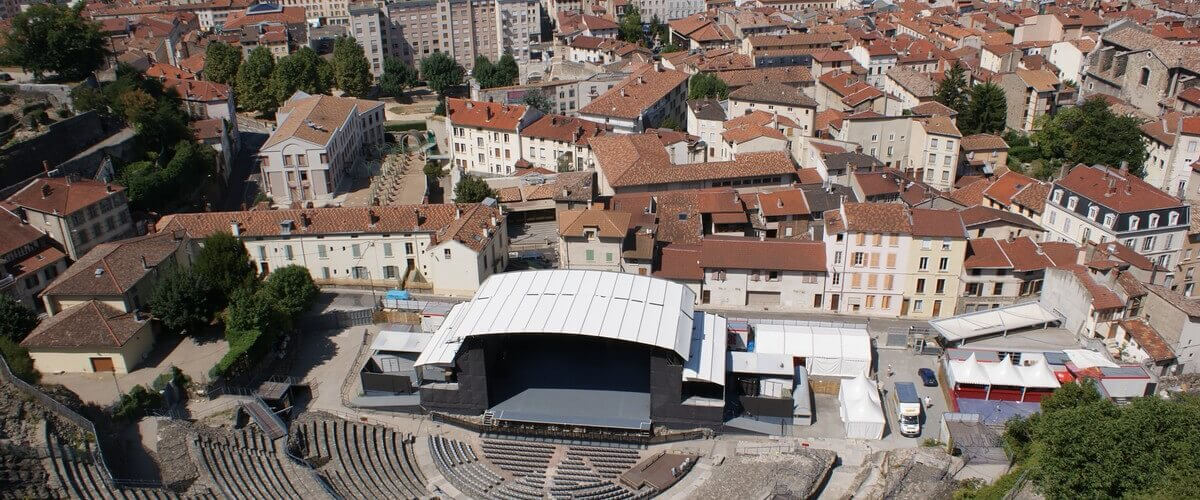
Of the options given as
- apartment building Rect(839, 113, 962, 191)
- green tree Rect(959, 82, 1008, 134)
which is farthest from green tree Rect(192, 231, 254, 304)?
green tree Rect(959, 82, 1008, 134)

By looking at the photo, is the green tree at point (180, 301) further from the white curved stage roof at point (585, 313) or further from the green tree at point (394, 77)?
the green tree at point (394, 77)

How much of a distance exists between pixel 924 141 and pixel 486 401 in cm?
4130

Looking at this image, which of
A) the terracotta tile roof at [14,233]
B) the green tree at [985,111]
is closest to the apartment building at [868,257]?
the green tree at [985,111]

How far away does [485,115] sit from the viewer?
233ft

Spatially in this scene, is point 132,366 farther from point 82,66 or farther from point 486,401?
point 82,66

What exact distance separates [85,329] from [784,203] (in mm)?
39556

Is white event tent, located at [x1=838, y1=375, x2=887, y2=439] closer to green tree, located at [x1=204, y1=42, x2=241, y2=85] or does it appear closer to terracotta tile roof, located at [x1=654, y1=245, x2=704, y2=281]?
terracotta tile roof, located at [x1=654, y1=245, x2=704, y2=281]

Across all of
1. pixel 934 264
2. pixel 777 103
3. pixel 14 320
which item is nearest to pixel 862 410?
pixel 934 264

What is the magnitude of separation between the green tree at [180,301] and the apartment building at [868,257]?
108 feet

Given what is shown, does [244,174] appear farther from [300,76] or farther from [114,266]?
[114,266]

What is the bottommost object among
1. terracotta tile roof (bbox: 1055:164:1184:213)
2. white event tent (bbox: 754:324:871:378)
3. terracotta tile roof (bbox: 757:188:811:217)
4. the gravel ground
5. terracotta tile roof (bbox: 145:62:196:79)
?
the gravel ground

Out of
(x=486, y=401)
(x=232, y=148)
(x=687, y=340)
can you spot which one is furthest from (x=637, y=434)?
(x=232, y=148)

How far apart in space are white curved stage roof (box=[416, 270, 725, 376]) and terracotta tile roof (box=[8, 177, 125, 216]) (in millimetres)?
23442

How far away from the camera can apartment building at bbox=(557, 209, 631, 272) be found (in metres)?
47.9
